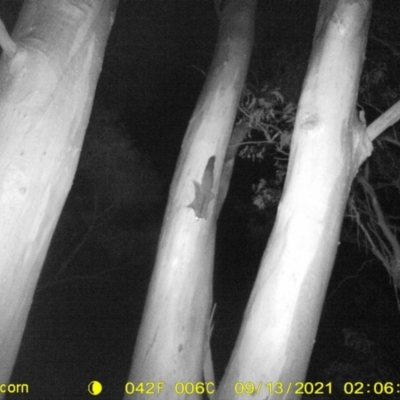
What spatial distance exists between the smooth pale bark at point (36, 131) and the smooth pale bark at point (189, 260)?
4.24 feet

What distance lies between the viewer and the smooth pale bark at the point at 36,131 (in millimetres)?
1954

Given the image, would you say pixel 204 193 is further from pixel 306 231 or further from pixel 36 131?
pixel 36 131

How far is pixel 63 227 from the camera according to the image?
51.5 feet

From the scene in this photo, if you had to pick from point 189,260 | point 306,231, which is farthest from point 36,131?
point 189,260

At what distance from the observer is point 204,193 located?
3738 mm

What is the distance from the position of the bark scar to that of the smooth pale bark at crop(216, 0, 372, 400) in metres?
1.00

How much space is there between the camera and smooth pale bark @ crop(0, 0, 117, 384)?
195cm

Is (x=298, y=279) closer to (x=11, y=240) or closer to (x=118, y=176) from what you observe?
(x=11, y=240)

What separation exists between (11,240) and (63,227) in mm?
14370

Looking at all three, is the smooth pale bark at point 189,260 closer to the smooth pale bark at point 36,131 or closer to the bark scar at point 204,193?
the bark scar at point 204,193

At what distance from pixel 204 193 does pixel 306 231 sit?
4.24 feet

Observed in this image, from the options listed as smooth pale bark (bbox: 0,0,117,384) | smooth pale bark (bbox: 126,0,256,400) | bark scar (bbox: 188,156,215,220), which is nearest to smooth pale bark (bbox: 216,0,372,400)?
smooth pale bark (bbox: 126,0,256,400)

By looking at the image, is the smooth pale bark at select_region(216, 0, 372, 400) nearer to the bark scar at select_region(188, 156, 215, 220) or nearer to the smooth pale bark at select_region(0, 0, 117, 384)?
the bark scar at select_region(188, 156, 215, 220)

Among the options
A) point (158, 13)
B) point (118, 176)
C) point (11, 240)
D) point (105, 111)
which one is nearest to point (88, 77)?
point (11, 240)
